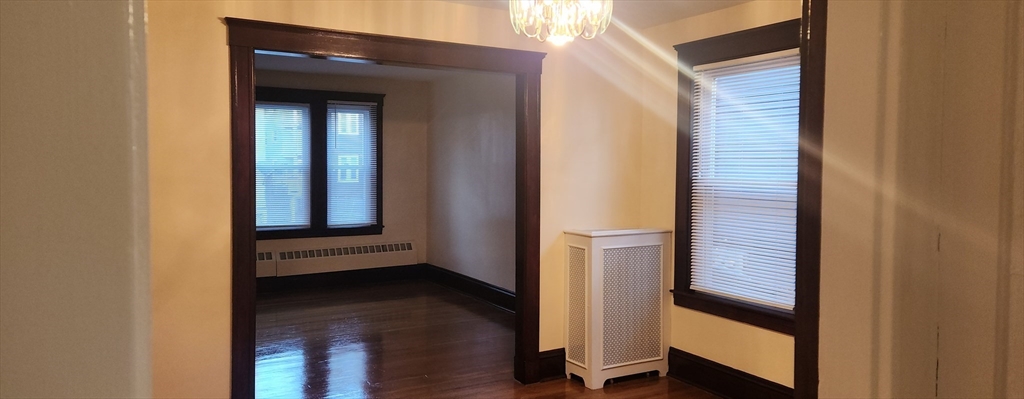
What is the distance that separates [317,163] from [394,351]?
3.54 m

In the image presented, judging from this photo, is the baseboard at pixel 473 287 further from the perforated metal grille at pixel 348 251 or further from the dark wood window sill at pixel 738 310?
the dark wood window sill at pixel 738 310

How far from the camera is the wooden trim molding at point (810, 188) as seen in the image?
0.62 meters

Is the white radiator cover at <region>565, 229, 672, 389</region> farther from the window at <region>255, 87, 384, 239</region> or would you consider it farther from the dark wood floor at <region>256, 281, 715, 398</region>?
the window at <region>255, 87, 384, 239</region>

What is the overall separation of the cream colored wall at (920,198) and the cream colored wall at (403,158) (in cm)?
788

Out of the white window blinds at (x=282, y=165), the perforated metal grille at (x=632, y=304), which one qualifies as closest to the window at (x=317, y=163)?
the white window blinds at (x=282, y=165)

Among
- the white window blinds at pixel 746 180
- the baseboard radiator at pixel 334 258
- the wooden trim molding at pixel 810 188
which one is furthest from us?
the baseboard radiator at pixel 334 258

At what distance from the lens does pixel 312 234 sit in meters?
7.89

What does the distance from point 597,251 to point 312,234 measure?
184 inches

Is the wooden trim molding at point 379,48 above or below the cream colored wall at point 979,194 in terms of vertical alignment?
above

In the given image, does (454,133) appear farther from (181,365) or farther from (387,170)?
(181,365)

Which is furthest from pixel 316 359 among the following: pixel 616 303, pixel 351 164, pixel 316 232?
pixel 351 164

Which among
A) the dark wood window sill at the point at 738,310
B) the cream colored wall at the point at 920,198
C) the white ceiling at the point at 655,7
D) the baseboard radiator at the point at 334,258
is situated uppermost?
the white ceiling at the point at 655,7

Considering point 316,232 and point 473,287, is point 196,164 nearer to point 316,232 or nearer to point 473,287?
point 473,287

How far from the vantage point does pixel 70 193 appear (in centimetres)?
25
